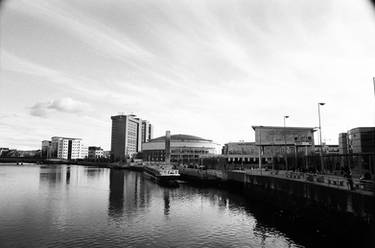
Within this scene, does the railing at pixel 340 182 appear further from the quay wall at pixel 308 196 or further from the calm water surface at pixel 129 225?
the calm water surface at pixel 129 225

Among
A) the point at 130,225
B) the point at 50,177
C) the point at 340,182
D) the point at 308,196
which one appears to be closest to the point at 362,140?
the point at 308,196

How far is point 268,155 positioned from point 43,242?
517 feet

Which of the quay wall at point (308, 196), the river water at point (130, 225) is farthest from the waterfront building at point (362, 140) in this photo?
the river water at point (130, 225)

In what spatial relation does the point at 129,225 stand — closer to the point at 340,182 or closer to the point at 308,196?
the point at 308,196

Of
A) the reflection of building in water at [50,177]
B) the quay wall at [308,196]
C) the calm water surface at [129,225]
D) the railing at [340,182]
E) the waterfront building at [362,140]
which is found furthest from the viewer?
the waterfront building at [362,140]

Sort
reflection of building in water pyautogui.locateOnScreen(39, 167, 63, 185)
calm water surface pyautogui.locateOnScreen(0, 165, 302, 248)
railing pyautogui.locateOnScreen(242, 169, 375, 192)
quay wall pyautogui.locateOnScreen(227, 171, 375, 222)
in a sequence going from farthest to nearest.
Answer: reflection of building in water pyautogui.locateOnScreen(39, 167, 63, 185) → calm water surface pyautogui.locateOnScreen(0, 165, 302, 248) → railing pyautogui.locateOnScreen(242, 169, 375, 192) → quay wall pyautogui.locateOnScreen(227, 171, 375, 222)

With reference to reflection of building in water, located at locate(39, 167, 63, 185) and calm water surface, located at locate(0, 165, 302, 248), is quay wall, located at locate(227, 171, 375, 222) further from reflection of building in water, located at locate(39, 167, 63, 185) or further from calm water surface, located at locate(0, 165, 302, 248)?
reflection of building in water, located at locate(39, 167, 63, 185)

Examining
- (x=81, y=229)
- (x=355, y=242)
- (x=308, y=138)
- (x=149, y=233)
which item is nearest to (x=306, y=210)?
(x=355, y=242)

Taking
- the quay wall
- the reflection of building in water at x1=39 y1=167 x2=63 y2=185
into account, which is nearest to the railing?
the quay wall

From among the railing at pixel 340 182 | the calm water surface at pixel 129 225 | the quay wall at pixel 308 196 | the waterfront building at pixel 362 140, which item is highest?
the waterfront building at pixel 362 140

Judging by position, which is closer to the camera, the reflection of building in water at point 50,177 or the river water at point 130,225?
the river water at point 130,225

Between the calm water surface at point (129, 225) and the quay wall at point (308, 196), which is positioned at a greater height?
the quay wall at point (308, 196)

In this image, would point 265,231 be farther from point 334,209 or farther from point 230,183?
point 230,183

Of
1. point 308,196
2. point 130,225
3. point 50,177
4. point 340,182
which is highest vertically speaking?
point 340,182
